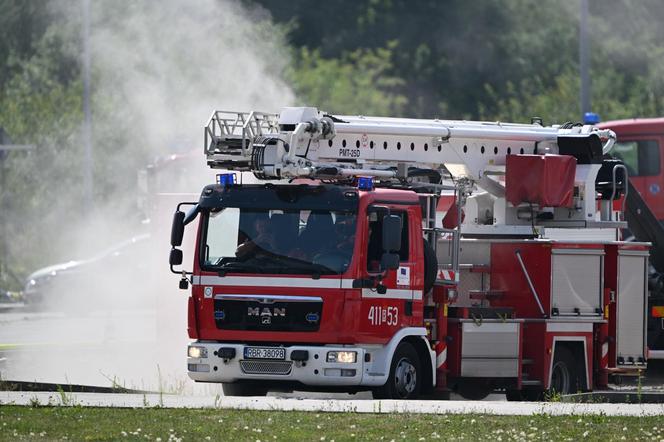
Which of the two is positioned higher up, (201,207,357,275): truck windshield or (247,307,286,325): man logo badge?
(201,207,357,275): truck windshield

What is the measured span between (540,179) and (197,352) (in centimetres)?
Answer: 457

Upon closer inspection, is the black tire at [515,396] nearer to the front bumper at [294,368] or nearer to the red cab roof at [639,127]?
the front bumper at [294,368]

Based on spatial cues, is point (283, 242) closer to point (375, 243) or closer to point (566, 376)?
point (375, 243)

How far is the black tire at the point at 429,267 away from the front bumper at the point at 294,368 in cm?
94

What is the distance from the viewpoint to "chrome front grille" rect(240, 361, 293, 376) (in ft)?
53.1

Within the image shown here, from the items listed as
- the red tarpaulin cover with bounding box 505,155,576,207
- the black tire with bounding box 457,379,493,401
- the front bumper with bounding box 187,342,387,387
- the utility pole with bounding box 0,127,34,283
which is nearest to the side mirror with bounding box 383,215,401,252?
the front bumper with bounding box 187,342,387,387

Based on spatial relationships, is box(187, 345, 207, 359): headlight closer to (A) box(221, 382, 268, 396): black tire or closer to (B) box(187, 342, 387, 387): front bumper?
(B) box(187, 342, 387, 387): front bumper

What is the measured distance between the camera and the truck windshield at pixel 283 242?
636 inches

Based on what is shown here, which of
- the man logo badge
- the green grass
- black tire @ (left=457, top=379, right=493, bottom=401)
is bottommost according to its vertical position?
the green grass

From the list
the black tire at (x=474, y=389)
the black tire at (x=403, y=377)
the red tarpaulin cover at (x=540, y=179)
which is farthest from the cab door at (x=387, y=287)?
the red tarpaulin cover at (x=540, y=179)

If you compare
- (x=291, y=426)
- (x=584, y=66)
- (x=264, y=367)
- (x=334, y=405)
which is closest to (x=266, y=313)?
(x=264, y=367)

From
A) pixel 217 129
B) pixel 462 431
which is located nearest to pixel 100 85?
pixel 217 129

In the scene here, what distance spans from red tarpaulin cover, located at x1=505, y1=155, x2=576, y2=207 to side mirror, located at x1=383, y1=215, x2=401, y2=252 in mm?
2937

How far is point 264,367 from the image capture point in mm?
16234
